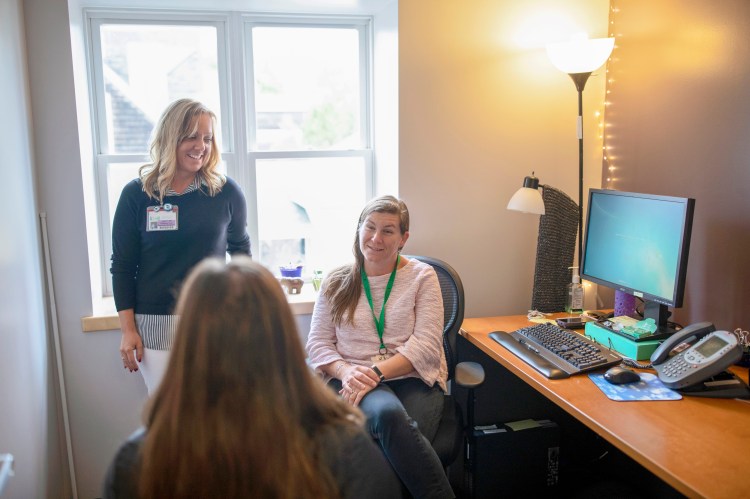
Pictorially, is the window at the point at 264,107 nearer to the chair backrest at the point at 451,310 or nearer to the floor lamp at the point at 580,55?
the chair backrest at the point at 451,310

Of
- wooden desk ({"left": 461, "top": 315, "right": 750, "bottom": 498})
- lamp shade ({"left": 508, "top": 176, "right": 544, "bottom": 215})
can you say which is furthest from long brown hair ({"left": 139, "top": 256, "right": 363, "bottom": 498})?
lamp shade ({"left": 508, "top": 176, "right": 544, "bottom": 215})

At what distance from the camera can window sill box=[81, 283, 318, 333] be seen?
2535 mm

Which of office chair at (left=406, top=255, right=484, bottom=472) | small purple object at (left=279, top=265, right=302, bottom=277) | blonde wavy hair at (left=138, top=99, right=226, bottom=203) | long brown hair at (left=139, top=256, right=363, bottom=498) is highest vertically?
blonde wavy hair at (left=138, top=99, right=226, bottom=203)

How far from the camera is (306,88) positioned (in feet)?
9.65

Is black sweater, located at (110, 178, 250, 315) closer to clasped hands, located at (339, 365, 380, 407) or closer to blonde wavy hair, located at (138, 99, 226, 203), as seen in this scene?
blonde wavy hair, located at (138, 99, 226, 203)

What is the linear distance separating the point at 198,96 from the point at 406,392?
1595 millimetres

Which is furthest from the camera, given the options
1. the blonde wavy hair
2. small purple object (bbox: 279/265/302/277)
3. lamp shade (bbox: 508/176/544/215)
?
small purple object (bbox: 279/265/302/277)

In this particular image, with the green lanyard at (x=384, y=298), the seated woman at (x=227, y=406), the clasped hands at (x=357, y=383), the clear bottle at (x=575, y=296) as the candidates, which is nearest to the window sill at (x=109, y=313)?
the green lanyard at (x=384, y=298)

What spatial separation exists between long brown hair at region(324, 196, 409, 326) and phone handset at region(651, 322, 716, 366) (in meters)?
0.92

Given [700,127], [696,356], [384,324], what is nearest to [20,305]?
[384,324]

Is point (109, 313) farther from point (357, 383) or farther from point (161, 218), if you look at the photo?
point (357, 383)

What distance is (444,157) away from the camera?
2.74 m

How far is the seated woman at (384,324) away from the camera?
2.15 metres

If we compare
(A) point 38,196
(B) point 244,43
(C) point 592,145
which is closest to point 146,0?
(B) point 244,43
